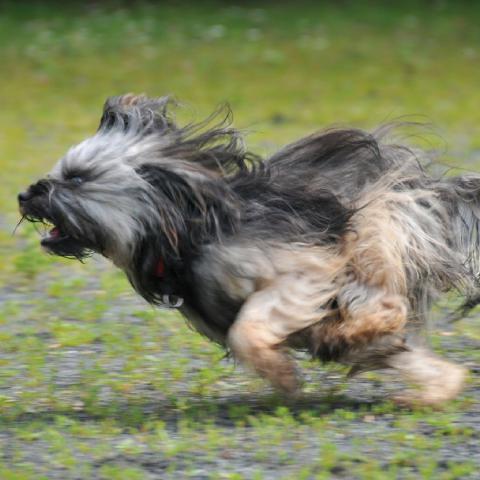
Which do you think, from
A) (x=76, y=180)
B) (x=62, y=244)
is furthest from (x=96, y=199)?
(x=62, y=244)

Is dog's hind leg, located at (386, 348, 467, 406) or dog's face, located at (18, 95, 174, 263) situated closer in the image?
dog's face, located at (18, 95, 174, 263)

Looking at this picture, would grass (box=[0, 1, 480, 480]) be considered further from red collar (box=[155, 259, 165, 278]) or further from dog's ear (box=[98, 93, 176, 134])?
red collar (box=[155, 259, 165, 278])

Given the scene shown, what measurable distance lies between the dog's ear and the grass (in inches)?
9.4

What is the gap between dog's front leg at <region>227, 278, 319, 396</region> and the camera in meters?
5.08

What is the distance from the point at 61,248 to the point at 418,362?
147 cm

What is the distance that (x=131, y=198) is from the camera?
5.12 metres

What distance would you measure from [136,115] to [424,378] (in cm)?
154

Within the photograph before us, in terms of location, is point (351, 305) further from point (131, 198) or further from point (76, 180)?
point (76, 180)

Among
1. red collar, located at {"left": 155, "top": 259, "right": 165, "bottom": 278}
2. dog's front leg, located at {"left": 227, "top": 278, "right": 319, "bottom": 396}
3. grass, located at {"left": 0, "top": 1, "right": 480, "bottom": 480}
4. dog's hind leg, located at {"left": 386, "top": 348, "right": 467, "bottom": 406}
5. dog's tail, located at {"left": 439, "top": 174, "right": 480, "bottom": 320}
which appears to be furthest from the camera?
dog's tail, located at {"left": 439, "top": 174, "right": 480, "bottom": 320}

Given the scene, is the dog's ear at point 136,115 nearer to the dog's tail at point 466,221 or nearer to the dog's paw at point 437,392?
the dog's tail at point 466,221

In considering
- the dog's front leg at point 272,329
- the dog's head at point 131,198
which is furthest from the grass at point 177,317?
the dog's head at point 131,198

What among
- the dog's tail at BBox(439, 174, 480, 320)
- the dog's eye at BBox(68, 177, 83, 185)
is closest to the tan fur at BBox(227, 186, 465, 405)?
the dog's tail at BBox(439, 174, 480, 320)

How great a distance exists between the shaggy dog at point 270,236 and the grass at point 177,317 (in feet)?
0.97

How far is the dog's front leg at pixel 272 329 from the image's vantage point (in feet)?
16.7
